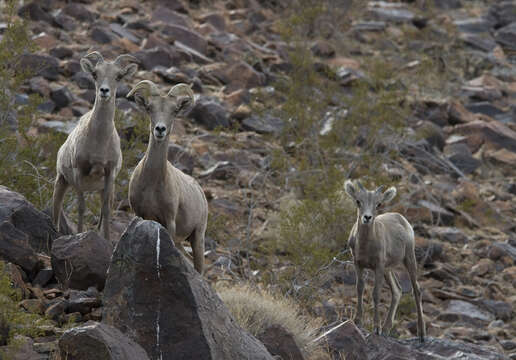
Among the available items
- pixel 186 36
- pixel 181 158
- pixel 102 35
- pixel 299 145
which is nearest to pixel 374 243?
pixel 181 158

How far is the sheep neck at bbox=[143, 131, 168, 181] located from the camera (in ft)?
25.5

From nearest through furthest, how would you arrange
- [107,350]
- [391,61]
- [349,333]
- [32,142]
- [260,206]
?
[107,350], [349,333], [32,142], [260,206], [391,61]

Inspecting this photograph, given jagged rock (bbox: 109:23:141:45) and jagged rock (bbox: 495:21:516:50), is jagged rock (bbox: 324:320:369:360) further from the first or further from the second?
jagged rock (bbox: 495:21:516:50)

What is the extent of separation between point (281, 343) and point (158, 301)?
6.62ft

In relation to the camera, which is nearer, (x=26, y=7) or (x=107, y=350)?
(x=107, y=350)

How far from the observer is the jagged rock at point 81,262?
7.92 m

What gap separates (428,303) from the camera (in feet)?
48.0

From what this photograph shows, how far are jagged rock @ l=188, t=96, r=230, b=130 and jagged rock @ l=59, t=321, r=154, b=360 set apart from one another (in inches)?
503

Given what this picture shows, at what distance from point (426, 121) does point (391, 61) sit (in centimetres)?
421

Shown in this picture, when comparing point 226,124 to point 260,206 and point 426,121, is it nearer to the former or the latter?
point 260,206

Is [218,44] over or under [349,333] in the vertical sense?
under

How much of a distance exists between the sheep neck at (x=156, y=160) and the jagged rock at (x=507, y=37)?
2473 centimetres

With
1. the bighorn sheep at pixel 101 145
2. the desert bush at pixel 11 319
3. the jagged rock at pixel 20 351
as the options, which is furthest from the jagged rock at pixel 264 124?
the jagged rock at pixel 20 351

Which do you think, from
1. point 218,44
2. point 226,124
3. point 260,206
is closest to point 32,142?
point 260,206
